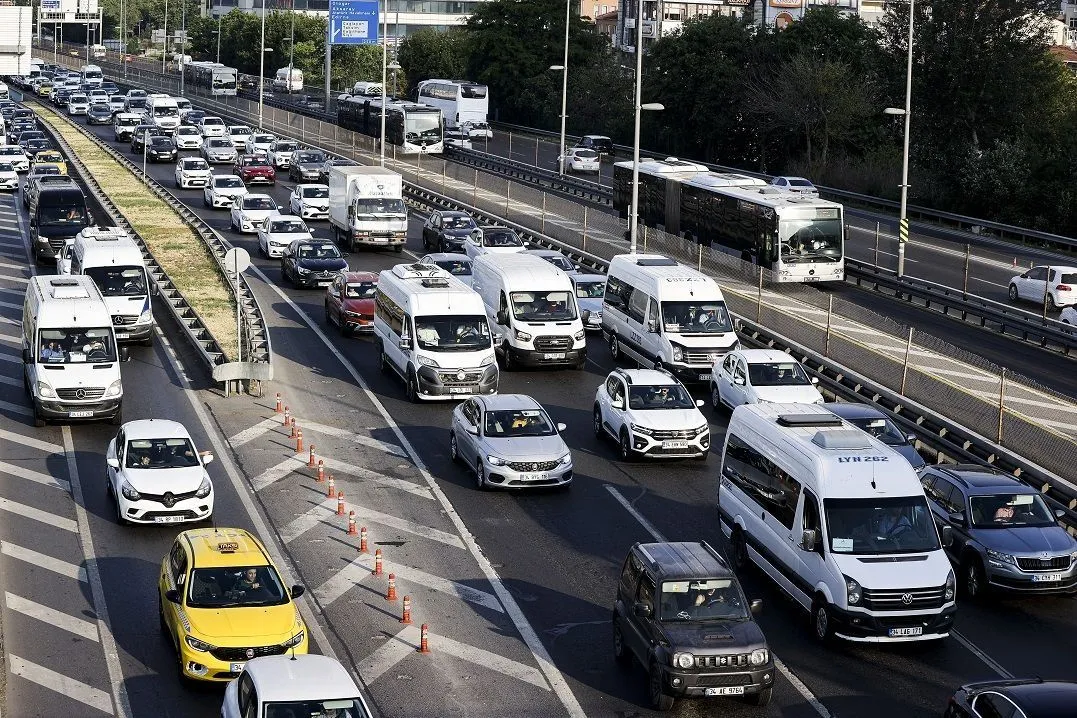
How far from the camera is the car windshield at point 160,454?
25828mm

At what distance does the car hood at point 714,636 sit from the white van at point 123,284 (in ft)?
76.3

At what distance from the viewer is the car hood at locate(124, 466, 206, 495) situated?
25203mm

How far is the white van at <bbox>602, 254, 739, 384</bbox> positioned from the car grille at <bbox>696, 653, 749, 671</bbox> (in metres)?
17.0

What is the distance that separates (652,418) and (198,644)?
13037mm

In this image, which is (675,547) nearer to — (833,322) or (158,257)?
(833,322)

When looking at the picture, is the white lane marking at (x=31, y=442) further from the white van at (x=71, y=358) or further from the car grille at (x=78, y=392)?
the car grille at (x=78, y=392)

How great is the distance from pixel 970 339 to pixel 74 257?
25.8 meters

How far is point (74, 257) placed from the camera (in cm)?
4256

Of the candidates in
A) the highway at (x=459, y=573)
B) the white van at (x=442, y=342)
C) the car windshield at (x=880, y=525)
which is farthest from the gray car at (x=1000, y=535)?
the white van at (x=442, y=342)

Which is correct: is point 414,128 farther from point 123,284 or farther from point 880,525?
point 880,525

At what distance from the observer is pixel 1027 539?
23.2m

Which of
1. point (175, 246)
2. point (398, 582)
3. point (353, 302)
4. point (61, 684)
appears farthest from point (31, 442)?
point (175, 246)

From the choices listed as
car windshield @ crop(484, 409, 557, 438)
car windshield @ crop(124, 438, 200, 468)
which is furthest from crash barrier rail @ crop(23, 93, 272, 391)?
car windshield @ crop(484, 409, 557, 438)

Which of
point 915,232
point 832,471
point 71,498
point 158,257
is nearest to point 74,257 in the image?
point 158,257
